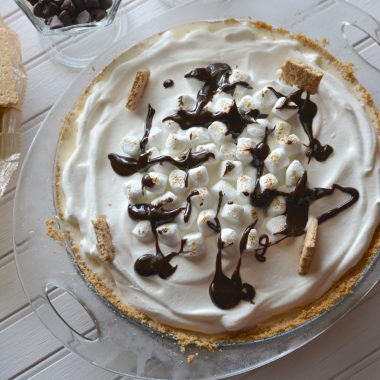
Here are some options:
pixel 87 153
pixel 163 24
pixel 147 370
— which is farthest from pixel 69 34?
pixel 147 370

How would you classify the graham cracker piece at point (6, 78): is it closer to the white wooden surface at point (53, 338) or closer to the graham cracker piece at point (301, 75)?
the white wooden surface at point (53, 338)

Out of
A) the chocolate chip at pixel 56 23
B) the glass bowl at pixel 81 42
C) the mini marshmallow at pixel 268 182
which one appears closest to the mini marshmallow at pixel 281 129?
the mini marshmallow at pixel 268 182

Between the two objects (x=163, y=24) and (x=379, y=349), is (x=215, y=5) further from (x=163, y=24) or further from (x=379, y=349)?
(x=379, y=349)

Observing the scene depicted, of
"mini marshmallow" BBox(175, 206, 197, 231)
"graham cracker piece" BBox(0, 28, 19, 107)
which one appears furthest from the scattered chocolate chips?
"mini marshmallow" BBox(175, 206, 197, 231)

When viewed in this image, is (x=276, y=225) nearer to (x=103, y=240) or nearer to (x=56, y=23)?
(x=103, y=240)

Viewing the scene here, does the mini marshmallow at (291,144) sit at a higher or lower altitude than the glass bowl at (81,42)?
lower

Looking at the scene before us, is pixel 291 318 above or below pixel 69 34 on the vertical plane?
below
